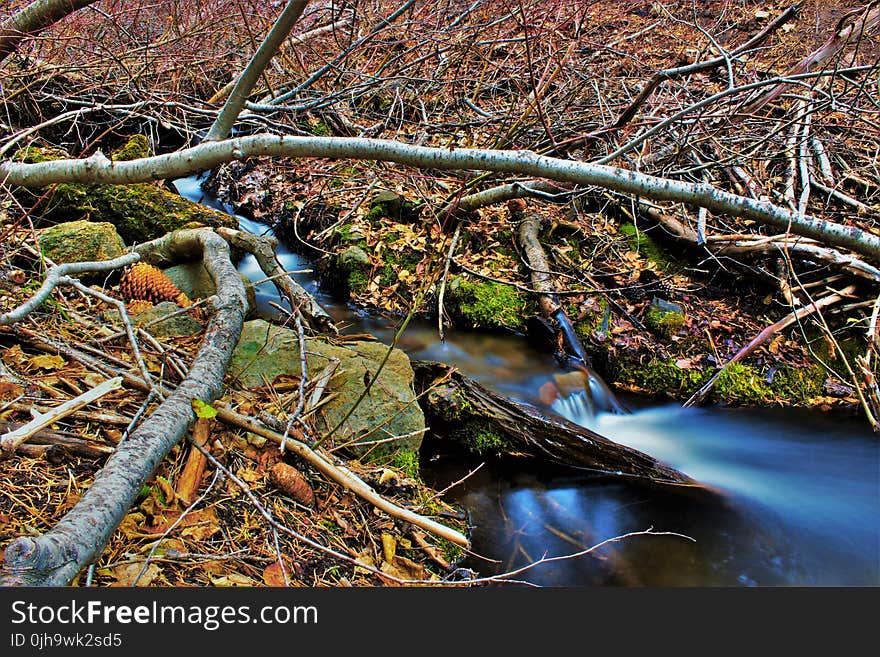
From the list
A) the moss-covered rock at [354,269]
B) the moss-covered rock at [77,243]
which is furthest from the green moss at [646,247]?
the moss-covered rock at [77,243]

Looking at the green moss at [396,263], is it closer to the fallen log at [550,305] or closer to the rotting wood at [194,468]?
the fallen log at [550,305]

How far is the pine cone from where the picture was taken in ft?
12.2

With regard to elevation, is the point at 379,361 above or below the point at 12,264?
below

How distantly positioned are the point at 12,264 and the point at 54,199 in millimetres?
1201

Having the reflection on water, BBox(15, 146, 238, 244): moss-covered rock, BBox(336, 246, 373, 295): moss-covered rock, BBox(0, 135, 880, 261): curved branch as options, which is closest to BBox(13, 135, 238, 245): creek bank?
BBox(15, 146, 238, 244): moss-covered rock

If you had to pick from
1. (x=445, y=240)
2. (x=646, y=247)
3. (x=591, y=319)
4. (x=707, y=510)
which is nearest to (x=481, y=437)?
(x=707, y=510)

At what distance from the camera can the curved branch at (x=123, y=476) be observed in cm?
152

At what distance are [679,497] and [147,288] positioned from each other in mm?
3885

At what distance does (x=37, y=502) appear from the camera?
204 cm

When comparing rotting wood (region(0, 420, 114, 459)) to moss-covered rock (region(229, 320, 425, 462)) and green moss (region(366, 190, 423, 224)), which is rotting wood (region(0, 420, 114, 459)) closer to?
moss-covered rock (region(229, 320, 425, 462))

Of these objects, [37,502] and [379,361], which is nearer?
[37,502]

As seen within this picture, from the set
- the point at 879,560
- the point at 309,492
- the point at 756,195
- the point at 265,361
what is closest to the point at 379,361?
the point at 265,361

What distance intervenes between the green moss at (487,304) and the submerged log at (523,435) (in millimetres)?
1321

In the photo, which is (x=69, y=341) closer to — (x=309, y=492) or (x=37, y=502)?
(x=37, y=502)
